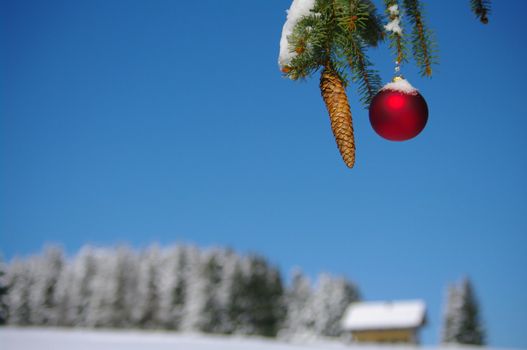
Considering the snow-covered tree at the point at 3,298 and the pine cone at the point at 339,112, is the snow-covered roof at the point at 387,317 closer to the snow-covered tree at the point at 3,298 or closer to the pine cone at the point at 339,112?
the snow-covered tree at the point at 3,298

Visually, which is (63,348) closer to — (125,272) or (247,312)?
(247,312)

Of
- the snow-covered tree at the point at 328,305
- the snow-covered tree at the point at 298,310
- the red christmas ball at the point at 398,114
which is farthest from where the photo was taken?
the snow-covered tree at the point at 298,310

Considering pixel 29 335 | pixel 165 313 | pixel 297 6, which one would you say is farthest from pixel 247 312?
pixel 297 6

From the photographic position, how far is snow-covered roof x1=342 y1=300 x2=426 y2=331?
3838 cm

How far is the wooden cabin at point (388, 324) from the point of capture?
38.1 m

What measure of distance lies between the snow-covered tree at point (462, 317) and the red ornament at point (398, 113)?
43594mm

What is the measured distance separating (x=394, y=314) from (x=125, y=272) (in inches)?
983

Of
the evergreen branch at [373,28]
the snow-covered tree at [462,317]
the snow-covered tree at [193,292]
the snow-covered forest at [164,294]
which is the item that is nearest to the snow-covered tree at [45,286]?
the snow-covered forest at [164,294]

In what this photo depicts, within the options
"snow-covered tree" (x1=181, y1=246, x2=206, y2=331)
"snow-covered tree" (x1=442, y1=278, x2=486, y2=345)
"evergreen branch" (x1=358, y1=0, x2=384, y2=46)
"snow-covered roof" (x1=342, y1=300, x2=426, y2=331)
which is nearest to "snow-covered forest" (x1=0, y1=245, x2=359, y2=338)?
"snow-covered tree" (x1=181, y1=246, x2=206, y2=331)

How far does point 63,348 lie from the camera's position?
15961 mm

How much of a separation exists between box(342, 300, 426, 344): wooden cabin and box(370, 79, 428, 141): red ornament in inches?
1535

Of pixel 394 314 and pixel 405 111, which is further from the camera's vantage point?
pixel 394 314

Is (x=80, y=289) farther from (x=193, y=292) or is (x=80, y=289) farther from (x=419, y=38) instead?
(x=419, y=38)

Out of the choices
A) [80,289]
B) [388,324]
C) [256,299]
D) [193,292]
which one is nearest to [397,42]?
[388,324]
